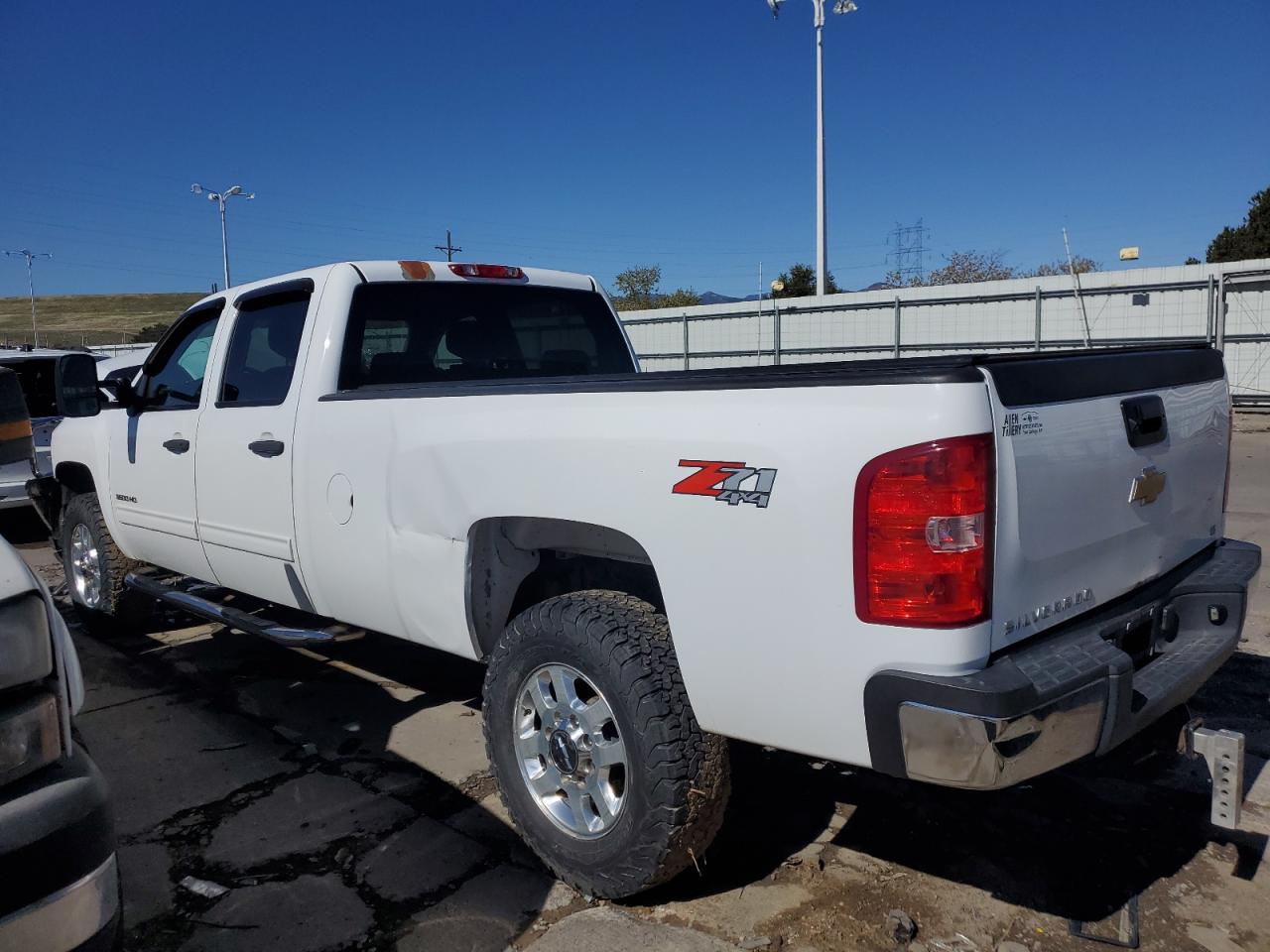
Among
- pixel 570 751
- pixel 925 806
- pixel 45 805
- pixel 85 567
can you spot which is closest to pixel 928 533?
pixel 570 751

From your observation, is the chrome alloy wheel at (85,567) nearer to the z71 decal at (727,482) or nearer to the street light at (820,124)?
the z71 decal at (727,482)

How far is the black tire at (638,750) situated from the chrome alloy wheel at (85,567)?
13.1 feet

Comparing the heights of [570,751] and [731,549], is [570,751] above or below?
below

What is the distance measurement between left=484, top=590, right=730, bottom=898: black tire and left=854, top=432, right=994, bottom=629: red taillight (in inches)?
27.5

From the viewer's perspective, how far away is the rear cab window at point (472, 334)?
162 inches

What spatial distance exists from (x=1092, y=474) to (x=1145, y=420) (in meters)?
0.38

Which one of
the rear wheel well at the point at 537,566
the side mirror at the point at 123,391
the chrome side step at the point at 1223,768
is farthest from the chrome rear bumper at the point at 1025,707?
the side mirror at the point at 123,391

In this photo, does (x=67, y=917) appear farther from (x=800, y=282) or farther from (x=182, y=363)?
(x=800, y=282)

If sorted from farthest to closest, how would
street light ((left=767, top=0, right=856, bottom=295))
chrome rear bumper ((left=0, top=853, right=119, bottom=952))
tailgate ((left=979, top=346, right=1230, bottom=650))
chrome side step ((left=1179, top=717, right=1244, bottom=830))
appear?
street light ((left=767, top=0, right=856, bottom=295)) < chrome side step ((left=1179, top=717, right=1244, bottom=830)) < tailgate ((left=979, top=346, right=1230, bottom=650)) < chrome rear bumper ((left=0, top=853, right=119, bottom=952))

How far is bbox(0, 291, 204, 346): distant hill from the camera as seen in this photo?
7906 cm

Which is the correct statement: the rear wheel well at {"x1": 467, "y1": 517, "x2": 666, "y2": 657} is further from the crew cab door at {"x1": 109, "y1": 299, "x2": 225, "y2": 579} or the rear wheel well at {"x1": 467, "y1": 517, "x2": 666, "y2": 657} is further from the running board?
the crew cab door at {"x1": 109, "y1": 299, "x2": 225, "y2": 579}

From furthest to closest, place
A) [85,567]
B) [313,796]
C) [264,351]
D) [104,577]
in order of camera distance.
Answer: [85,567] < [104,577] < [264,351] < [313,796]

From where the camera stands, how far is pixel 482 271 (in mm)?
4605

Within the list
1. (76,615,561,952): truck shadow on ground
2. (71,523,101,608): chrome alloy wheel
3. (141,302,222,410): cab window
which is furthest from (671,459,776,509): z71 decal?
(71,523,101,608): chrome alloy wheel
